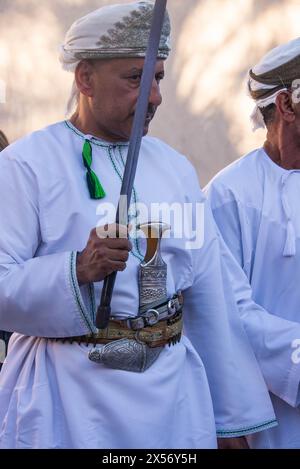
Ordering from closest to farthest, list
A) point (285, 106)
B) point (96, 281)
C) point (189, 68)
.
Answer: point (96, 281) < point (285, 106) < point (189, 68)

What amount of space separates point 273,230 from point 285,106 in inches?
22.0

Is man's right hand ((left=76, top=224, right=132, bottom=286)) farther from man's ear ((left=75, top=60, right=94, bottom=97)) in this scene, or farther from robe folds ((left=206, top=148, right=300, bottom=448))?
robe folds ((left=206, top=148, right=300, bottom=448))

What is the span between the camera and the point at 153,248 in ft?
12.6

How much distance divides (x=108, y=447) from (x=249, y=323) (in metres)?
0.94

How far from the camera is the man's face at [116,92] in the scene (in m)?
3.88

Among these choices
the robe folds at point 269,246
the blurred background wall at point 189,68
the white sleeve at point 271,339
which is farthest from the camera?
the blurred background wall at point 189,68

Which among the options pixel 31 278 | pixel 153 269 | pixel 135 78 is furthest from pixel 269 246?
pixel 31 278

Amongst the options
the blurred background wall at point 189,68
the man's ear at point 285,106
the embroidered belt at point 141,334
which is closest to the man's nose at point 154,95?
the embroidered belt at point 141,334

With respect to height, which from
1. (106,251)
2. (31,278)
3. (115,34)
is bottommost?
(31,278)

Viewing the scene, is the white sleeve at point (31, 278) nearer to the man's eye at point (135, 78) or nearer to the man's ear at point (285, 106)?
the man's eye at point (135, 78)

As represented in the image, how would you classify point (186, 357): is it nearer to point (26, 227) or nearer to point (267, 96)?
point (26, 227)

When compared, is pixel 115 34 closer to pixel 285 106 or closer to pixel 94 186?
pixel 94 186

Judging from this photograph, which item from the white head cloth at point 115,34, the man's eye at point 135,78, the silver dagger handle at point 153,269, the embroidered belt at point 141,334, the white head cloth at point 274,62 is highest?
the white head cloth at point 115,34

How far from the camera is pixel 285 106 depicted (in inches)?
188
